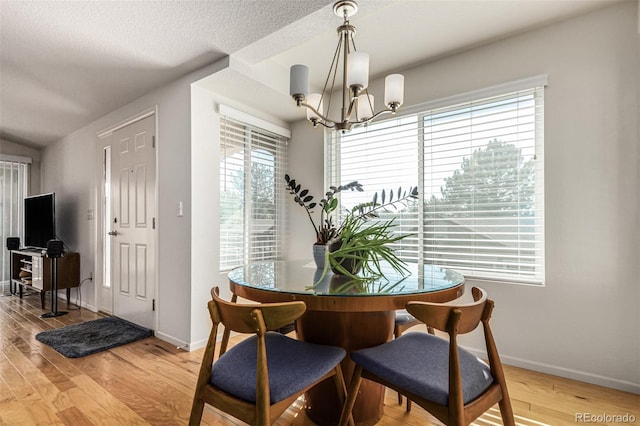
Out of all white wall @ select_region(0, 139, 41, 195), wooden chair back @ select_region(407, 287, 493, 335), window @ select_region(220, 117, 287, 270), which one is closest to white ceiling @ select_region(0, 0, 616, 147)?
window @ select_region(220, 117, 287, 270)

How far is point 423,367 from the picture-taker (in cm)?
122

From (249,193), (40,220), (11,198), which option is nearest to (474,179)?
(249,193)

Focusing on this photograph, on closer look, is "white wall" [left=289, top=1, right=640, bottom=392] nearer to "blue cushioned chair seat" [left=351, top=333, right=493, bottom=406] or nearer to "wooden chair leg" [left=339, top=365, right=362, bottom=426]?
"blue cushioned chair seat" [left=351, top=333, right=493, bottom=406]

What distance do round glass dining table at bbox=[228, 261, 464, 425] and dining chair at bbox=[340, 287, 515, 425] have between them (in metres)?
0.16

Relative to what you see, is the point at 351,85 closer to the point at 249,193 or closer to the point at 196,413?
the point at 196,413

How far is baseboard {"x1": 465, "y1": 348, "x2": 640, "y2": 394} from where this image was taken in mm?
2027

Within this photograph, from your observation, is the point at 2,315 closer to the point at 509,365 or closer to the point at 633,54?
the point at 509,365

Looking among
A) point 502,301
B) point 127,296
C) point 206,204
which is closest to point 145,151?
point 206,204

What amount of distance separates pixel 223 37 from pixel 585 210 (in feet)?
8.95

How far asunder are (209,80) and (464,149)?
2182 millimetres

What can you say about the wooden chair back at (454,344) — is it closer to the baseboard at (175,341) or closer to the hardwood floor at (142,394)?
the hardwood floor at (142,394)

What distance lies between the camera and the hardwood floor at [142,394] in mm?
1757

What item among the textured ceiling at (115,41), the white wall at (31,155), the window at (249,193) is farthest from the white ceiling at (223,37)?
the white wall at (31,155)

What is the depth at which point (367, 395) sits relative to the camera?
1648 mm
